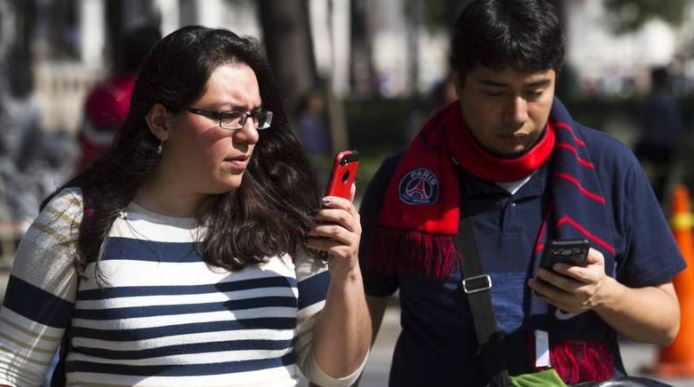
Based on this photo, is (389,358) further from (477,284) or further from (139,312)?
(139,312)

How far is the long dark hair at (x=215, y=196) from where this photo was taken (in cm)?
316

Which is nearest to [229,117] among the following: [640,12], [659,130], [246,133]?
[246,133]

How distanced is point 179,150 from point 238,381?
0.51 meters

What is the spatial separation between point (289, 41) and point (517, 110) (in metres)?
11.8

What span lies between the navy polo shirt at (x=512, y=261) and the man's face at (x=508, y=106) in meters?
0.11

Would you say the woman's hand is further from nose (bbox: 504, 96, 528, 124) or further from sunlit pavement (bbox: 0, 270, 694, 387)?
sunlit pavement (bbox: 0, 270, 694, 387)

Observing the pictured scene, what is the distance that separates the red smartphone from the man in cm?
45

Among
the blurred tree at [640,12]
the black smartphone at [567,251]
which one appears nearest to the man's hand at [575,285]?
the black smartphone at [567,251]

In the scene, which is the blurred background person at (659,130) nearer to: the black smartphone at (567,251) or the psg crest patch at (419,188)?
the psg crest patch at (419,188)

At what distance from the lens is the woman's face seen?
10.3ft

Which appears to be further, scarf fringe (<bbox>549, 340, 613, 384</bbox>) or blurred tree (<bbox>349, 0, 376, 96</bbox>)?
blurred tree (<bbox>349, 0, 376, 96</bbox>)

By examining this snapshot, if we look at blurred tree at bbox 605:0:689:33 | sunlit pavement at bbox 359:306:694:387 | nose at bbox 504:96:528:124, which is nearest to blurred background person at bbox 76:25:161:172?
sunlit pavement at bbox 359:306:694:387

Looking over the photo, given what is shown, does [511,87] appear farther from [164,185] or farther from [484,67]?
[164,185]

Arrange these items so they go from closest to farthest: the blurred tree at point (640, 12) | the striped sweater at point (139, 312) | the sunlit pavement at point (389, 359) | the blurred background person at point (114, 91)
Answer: the striped sweater at point (139, 312)
the blurred background person at point (114, 91)
the sunlit pavement at point (389, 359)
the blurred tree at point (640, 12)
